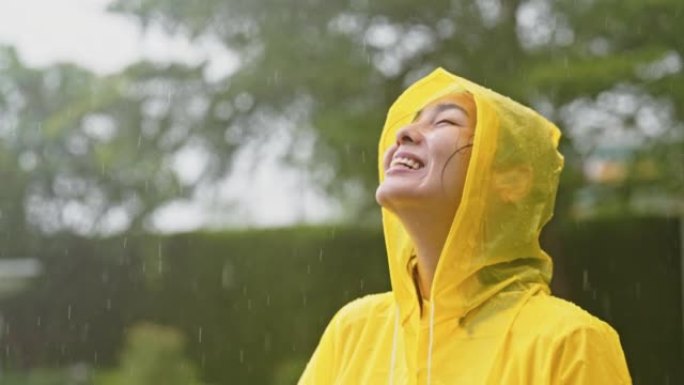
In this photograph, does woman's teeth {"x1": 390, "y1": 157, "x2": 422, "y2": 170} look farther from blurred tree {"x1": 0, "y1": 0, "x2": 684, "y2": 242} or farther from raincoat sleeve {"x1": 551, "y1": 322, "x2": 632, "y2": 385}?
blurred tree {"x1": 0, "y1": 0, "x2": 684, "y2": 242}

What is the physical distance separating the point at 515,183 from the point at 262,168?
5626 mm

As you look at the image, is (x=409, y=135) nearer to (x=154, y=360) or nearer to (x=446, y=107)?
(x=446, y=107)

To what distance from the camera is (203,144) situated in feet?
24.3

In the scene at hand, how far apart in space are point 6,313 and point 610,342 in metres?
6.61

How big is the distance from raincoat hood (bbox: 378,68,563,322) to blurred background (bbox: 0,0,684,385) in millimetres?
4594

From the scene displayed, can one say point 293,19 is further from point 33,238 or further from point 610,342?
point 610,342

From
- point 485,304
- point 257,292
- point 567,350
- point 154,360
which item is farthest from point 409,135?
point 154,360

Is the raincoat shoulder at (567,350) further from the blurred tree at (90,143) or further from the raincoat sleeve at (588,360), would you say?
the blurred tree at (90,143)

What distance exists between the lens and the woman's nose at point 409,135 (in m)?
1.82

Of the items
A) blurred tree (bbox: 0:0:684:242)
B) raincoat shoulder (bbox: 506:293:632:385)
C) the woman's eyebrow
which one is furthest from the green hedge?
raincoat shoulder (bbox: 506:293:632:385)

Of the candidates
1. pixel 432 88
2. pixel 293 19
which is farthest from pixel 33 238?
pixel 432 88

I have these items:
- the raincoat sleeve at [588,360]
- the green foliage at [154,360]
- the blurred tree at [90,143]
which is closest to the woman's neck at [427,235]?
the raincoat sleeve at [588,360]

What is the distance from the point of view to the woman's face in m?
1.75

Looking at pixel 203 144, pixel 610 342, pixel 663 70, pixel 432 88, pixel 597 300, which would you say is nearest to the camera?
pixel 610 342
